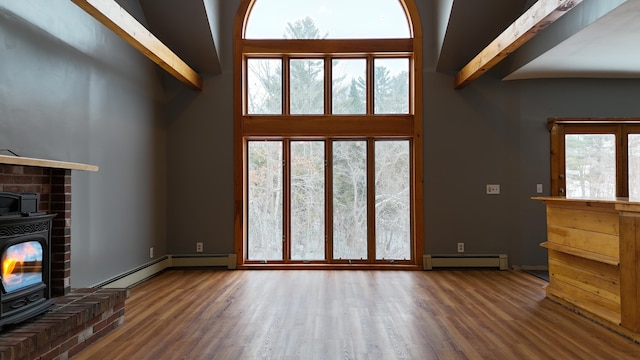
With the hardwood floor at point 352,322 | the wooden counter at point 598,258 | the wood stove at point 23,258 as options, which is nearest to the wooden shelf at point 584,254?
the wooden counter at point 598,258

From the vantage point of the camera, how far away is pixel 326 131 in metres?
5.46

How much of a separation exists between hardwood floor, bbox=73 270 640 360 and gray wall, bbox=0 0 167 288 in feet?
2.37

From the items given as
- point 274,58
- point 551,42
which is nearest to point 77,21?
point 274,58

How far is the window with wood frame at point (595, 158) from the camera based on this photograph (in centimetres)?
534

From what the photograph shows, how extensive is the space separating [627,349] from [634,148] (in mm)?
3759

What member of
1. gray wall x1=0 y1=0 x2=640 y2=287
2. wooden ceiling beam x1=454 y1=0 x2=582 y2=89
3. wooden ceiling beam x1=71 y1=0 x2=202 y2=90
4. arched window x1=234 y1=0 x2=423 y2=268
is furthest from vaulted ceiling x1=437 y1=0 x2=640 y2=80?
wooden ceiling beam x1=71 y1=0 x2=202 y2=90

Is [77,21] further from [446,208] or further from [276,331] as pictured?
[446,208]

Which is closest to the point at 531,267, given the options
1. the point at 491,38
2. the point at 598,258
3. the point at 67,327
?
the point at 598,258

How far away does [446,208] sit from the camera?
540 cm

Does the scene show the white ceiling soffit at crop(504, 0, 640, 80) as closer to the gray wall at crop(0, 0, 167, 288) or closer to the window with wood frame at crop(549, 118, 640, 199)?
the window with wood frame at crop(549, 118, 640, 199)

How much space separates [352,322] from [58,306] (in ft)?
7.09

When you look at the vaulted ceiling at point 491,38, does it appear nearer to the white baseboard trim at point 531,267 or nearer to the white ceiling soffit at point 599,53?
the white ceiling soffit at point 599,53

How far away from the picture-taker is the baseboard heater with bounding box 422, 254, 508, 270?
5332 millimetres

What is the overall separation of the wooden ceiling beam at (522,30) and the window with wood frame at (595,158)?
1.64 meters
